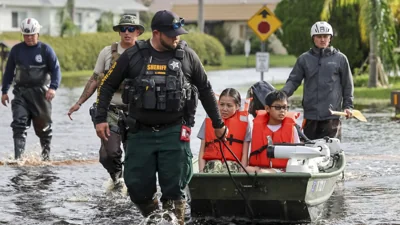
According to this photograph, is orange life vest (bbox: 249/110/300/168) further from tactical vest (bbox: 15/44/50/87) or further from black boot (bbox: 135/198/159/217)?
tactical vest (bbox: 15/44/50/87)

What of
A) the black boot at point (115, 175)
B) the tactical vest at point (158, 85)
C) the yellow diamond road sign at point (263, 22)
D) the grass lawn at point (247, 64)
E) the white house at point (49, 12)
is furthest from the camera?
the white house at point (49, 12)

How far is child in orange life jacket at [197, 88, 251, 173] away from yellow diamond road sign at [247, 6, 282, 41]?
57.8 ft

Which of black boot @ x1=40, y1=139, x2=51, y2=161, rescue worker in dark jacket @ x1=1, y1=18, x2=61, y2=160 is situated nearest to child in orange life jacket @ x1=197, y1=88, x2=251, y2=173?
rescue worker in dark jacket @ x1=1, y1=18, x2=61, y2=160

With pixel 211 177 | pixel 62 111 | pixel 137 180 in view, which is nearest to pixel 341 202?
pixel 211 177

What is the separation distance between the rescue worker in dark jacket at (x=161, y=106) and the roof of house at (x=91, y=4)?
2378 inches

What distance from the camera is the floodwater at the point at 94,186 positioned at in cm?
1055

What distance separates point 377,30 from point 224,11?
208 feet

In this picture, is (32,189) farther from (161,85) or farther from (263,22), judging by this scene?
(263,22)

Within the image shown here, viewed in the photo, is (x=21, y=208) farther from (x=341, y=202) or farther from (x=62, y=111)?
(x=62, y=111)

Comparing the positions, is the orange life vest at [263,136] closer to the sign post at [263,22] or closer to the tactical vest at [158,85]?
the tactical vest at [158,85]

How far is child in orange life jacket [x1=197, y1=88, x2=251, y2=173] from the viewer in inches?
414

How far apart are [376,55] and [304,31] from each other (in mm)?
7132

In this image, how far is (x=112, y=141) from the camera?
11492 millimetres

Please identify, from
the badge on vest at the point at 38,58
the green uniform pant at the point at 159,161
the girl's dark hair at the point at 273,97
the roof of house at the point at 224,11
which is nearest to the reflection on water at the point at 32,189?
the badge on vest at the point at 38,58
